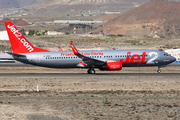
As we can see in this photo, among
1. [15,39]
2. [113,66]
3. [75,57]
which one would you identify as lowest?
[113,66]

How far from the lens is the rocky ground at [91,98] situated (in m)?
23.5

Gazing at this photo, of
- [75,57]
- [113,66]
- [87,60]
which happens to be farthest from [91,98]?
[75,57]

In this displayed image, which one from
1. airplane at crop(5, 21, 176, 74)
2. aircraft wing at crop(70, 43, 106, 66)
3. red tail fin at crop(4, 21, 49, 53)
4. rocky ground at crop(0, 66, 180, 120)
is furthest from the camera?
red tail fin at crop(4, 21, 49, 53)

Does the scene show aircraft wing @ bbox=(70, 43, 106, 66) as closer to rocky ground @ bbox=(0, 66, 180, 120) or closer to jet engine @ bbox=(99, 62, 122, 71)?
jet engine @ bbox=(99, 62, 122, 71)

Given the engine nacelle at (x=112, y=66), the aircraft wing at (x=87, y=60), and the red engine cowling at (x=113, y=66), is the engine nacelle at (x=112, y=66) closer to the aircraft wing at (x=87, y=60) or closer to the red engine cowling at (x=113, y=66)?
the red engine cowling at (x=113, y=66)

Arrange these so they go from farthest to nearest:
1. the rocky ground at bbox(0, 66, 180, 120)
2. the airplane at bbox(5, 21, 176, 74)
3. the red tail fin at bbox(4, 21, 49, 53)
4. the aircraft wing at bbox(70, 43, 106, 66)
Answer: the red tail fin at bbox(4, 21, 49, 53)
the airplane at bbox(5, 21, 176, 74)
the aircraft wing at bbox(70, 43, 106, 66)
the rocky ground at bbox(0, 66, 180, 120)

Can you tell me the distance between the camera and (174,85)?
3812 cm

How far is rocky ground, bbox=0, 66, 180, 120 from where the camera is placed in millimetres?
23469

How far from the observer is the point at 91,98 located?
97.2 feet

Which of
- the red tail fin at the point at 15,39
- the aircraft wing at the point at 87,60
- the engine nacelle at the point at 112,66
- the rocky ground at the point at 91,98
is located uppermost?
the red tail fin at the point at 15,39

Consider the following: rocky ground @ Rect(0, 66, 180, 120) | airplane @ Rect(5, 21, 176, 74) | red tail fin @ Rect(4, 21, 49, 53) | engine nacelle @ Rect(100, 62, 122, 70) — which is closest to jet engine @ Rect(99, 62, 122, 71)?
engine nacelle @ Rect(100, 62, 122, 70)

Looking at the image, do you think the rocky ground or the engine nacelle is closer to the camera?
the rocky ground

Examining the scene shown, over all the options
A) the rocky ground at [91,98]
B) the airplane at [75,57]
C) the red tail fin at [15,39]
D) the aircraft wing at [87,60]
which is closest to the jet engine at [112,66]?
the airplane at [75,57]

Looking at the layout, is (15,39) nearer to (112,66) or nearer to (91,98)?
(112,66)
